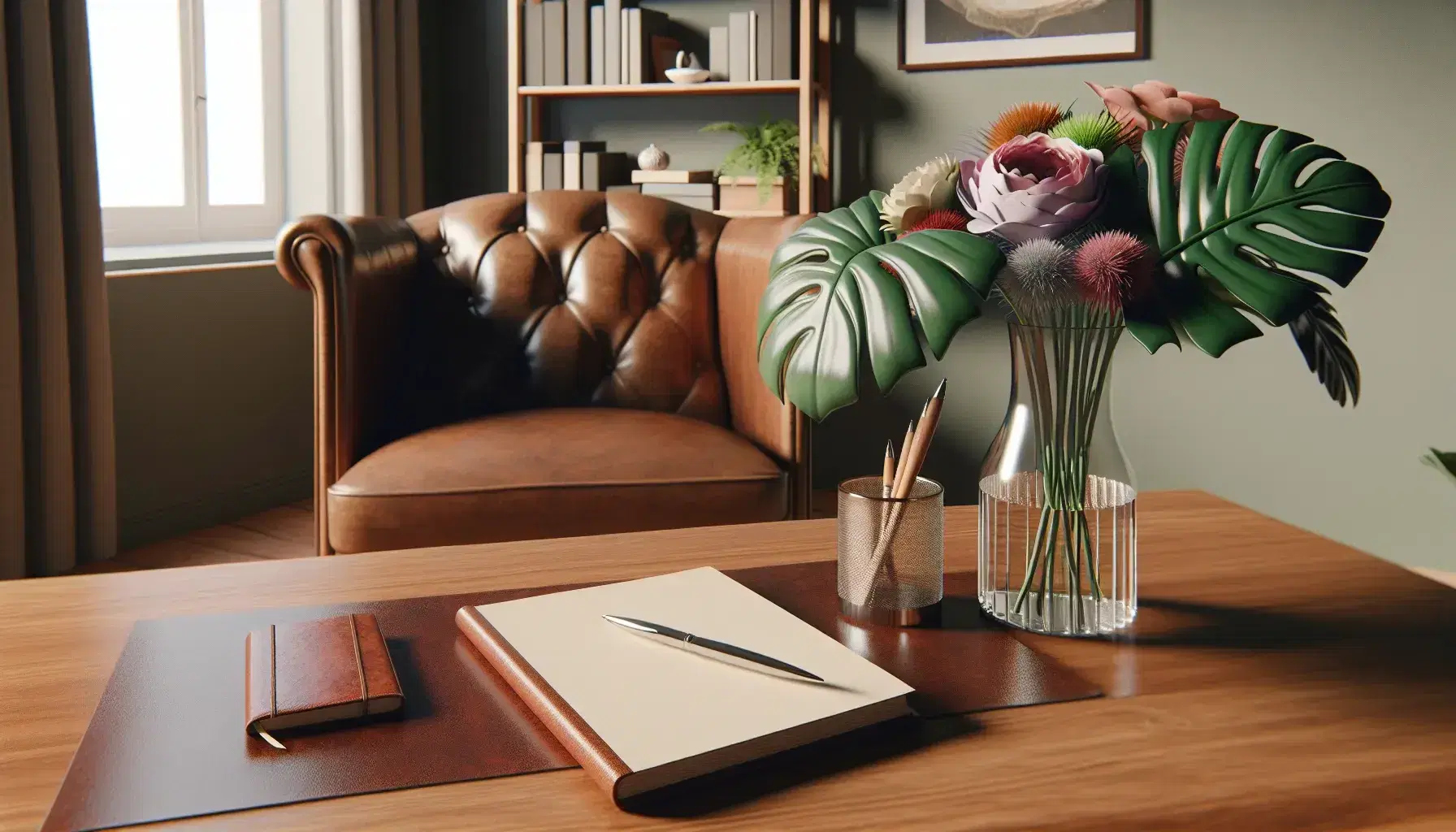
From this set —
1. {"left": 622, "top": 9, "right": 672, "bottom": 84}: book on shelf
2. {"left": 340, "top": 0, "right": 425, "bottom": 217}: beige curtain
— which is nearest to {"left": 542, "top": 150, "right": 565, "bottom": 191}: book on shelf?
{"left": 622, "top": 9, "right": 672, "bottom": 84}: book on shelf

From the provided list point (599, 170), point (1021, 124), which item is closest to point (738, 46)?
point (599, 170)

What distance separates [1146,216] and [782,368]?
29 cm

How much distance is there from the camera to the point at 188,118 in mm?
3102

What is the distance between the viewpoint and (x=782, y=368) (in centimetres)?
88

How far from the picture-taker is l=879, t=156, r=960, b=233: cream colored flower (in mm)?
874

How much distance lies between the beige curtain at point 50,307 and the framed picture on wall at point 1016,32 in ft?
6.61

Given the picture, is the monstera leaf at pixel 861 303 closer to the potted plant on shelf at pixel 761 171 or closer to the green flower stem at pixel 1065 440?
the green flower stem at pixel 1065 440

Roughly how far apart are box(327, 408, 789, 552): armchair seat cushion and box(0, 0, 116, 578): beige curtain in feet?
3.38

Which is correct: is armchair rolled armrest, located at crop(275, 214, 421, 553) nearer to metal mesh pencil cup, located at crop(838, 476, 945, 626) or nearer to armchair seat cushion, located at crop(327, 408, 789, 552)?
armchair seat cushion, located at crop(327, 408, 789, 552)

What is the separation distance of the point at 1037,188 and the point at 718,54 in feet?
8.18

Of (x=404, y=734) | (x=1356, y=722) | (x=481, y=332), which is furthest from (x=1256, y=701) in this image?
(x=481, y=332)

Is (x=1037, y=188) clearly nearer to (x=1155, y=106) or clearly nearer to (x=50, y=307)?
(x=1155, y=106)

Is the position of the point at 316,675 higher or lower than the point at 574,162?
lower

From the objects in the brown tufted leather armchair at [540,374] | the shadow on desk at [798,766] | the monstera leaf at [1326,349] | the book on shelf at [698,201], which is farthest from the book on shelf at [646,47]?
the shadow on desk at [798,766]
